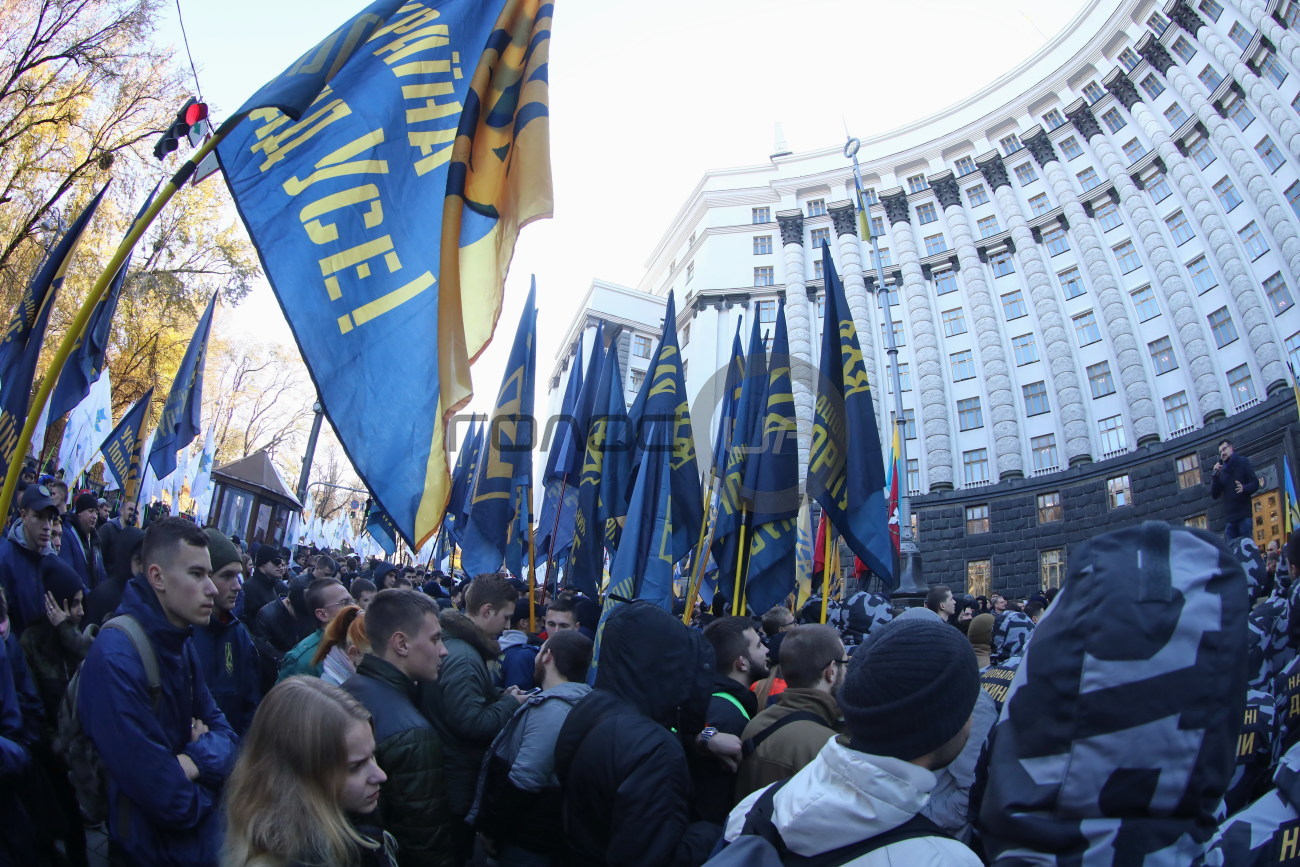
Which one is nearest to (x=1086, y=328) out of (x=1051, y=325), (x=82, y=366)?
(x=1051, y=325)

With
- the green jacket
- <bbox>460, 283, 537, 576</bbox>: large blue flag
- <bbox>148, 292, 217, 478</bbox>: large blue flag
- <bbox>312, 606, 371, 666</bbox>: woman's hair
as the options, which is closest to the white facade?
<bbox>460, 283, 537, 576</bbox>: large blue flag

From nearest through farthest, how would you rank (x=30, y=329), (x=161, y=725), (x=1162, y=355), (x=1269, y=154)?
(x=161, y=725)
(x=30, y=329)
(x=1269, y=154)
(x=1162, y=355)

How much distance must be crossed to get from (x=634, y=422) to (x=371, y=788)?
25.7 feet

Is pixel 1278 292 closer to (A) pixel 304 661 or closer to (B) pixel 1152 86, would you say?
(B) pixel 1152 86

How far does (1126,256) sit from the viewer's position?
30250 mm

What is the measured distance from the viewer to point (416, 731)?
2883 mm

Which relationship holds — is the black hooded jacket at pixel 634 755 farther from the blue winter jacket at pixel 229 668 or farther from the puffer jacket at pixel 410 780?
the blue winter jacket at pixel 229 668

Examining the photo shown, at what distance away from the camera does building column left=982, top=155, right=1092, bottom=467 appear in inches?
1143

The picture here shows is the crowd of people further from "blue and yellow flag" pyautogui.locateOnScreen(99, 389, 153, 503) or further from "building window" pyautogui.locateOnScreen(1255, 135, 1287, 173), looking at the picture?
"building window" pyautogui.locateOnScreen(1255, 135, 1287, 173)

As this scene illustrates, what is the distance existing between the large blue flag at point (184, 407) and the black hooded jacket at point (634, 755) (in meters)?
10.2

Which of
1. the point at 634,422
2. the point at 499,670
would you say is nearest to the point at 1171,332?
the point at 634,422

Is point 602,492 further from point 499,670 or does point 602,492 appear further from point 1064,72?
point 1064,72

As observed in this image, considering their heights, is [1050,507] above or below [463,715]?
above

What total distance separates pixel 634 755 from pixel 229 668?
2.54 meters
